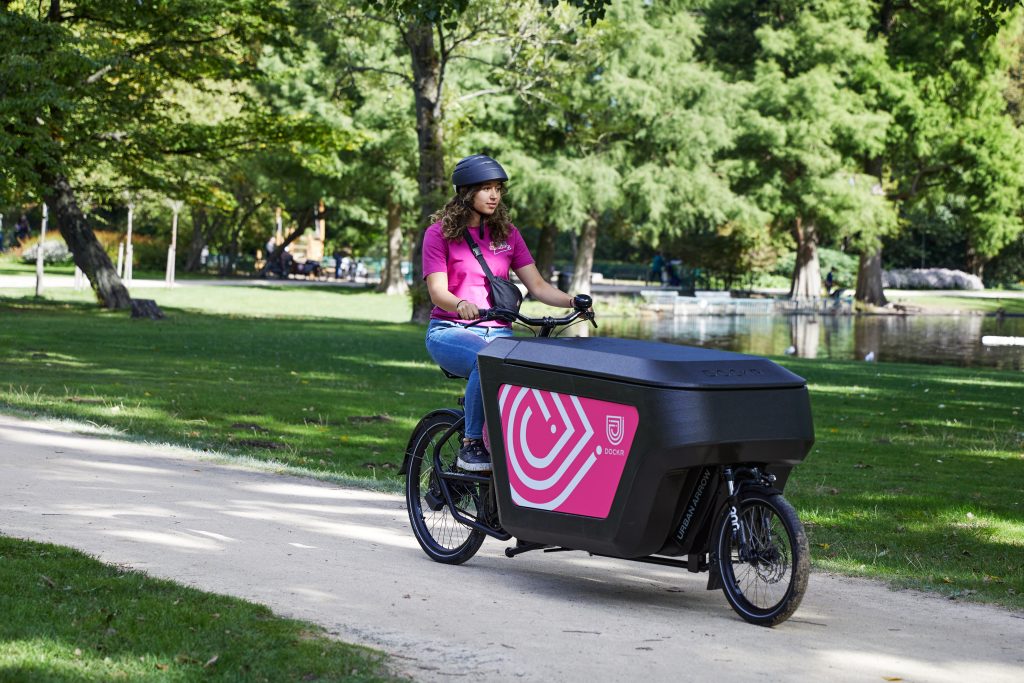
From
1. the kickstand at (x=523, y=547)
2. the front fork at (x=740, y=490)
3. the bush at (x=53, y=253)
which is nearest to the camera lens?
the front fork at (x=740, y=490)

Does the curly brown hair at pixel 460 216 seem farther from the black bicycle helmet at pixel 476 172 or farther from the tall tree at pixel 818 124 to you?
the tall tree at pixel 818 124

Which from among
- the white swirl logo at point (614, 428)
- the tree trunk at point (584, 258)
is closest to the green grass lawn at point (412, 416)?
the white swirl logo at point (614, 428)

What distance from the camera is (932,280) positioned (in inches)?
2884

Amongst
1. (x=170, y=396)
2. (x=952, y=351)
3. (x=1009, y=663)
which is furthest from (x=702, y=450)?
(x=952, y=351)

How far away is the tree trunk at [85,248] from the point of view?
29859 mm

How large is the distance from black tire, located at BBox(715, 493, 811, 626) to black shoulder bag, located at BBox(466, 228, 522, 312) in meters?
1.58

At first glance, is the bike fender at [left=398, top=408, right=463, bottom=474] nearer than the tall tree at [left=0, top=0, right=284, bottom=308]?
Yes

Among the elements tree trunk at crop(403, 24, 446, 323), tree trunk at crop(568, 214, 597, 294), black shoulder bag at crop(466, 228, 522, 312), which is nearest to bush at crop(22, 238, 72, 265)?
tree trunk at crop(568, 214, 597, 294)

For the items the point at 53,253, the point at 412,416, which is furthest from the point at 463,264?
the point at 53,253

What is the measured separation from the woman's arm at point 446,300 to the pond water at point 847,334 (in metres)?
24.1

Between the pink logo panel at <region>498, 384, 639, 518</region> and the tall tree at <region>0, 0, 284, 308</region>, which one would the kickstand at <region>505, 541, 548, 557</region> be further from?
the tall tree at <region>0, 0, 284, 308</region>

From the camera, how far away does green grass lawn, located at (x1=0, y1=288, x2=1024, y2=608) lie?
862cm

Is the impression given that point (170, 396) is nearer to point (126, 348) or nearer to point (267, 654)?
point (126, 348)

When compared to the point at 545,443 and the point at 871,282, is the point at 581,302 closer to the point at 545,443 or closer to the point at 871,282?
the point at 545,443
